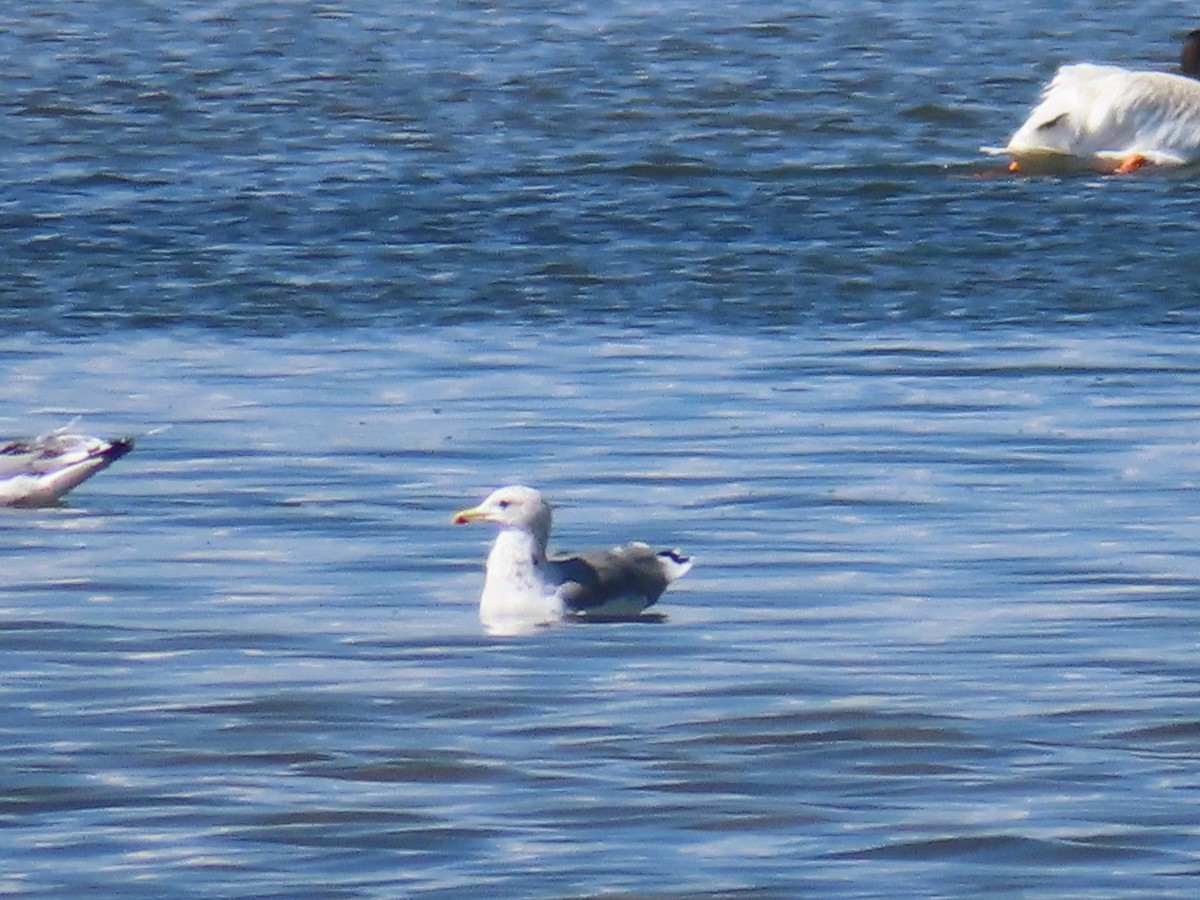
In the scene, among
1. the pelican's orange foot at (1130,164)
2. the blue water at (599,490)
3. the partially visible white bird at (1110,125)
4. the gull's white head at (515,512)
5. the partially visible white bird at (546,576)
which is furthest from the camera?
the partially visible white bird at (1110,125)

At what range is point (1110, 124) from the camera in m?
21.7

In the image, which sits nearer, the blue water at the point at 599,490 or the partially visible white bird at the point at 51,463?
the blue water at the point at 599,490

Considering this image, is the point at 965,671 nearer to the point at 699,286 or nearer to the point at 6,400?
the point at 6,400

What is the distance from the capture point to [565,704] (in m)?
9.09

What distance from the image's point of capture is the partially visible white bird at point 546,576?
10328 mm

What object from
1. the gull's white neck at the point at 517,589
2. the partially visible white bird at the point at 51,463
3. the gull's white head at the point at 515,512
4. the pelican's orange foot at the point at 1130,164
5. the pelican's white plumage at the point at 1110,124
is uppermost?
the gull's white head at the point at 515,512

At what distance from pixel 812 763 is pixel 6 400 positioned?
6706 mm

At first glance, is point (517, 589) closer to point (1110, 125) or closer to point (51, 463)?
point (51, 463)

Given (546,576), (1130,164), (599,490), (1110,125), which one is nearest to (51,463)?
(599,490)

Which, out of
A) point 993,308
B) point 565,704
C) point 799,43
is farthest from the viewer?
point 799,43

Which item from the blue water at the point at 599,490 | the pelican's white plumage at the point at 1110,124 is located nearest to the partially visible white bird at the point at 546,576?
the blue water at the point at 599,490

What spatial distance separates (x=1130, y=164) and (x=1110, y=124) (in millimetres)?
560

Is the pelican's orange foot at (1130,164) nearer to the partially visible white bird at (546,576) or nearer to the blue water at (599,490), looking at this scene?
the blue water at (599,490)

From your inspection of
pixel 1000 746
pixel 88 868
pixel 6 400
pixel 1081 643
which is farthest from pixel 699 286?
pixel 88 868
